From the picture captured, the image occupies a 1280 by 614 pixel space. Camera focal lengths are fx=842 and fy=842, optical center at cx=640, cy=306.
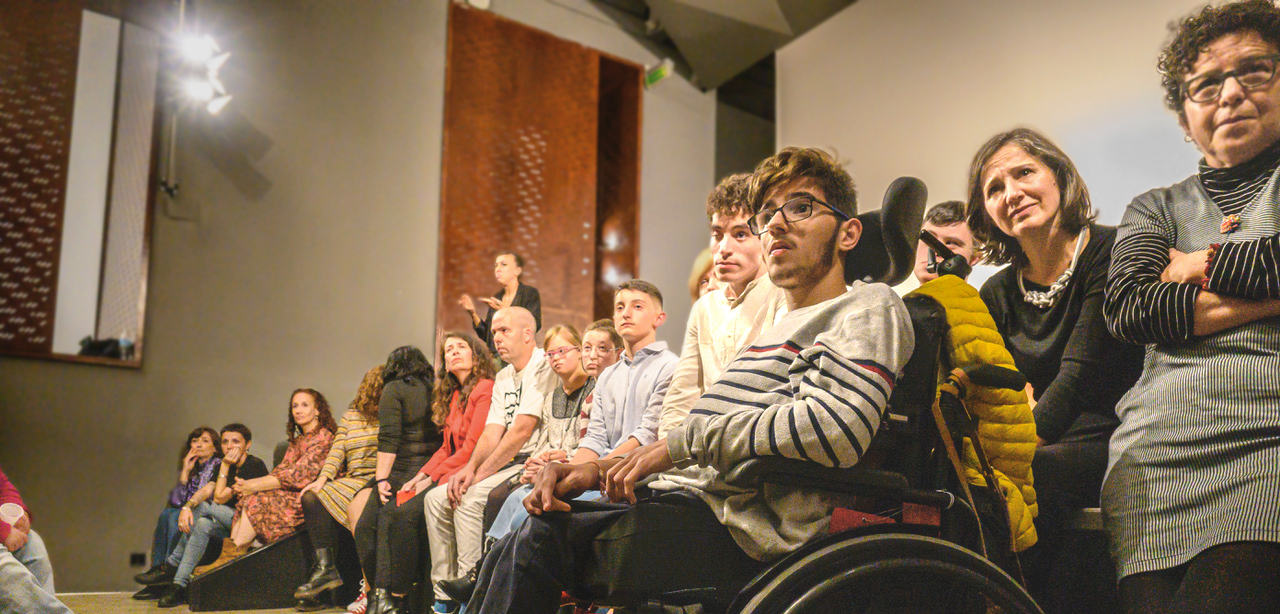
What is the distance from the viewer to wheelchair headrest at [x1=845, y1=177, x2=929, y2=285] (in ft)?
5.09

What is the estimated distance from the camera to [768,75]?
782 cm

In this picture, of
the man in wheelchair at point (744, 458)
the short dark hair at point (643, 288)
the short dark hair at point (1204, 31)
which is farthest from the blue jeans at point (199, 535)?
the short dark hair at point (1204, 31)

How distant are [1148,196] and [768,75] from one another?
6.56m

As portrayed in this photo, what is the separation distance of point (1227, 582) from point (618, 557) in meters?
0.91

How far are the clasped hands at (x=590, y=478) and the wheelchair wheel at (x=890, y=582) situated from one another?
0.31 m

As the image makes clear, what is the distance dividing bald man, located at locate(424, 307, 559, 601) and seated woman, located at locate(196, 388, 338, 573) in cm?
94

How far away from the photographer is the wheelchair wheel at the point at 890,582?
1.26 m

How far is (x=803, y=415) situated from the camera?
131 centimetres

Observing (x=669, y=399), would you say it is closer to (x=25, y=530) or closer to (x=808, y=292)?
(x=808, y=292)

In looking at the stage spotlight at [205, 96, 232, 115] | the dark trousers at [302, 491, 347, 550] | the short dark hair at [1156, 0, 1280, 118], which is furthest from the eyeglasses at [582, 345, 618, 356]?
the stage spotlight at [205, 96, 232, 115]

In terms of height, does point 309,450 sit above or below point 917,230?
below

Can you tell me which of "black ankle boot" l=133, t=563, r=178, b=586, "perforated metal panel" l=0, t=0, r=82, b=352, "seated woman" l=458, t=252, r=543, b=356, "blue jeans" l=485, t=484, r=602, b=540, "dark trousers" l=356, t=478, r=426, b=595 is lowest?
"black ankle boot" l=133, t=563, r=178, b=586

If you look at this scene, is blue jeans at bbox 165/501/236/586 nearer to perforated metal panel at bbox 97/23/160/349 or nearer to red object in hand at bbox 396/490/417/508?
red object in hand at bbox 396/490/417/508

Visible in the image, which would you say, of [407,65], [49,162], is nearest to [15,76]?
[49,162]
